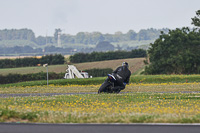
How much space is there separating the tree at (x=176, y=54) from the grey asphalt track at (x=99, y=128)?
167 ft

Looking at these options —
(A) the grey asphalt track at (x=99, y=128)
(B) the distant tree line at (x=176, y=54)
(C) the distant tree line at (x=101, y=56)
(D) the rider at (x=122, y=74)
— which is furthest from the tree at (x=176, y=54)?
(A) the grey asphalt track at (x=99, y=128)

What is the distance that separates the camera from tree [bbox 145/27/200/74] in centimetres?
6188

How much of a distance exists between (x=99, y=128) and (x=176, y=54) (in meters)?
54.9

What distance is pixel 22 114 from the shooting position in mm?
12930

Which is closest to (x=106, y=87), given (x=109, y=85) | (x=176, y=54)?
(x=109, y=85)

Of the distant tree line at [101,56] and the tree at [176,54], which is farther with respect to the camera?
the distant tree line at [101,56]

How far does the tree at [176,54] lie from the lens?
6188 cm

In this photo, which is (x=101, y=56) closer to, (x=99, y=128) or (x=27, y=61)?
(x=27, y=61)

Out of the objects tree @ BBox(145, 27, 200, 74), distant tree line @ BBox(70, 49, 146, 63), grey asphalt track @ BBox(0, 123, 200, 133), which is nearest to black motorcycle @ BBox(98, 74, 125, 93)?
grey asphalt track @ BBox(0, 123, 200, 133)

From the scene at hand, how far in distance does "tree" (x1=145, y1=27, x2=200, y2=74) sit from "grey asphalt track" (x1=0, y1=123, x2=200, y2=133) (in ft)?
167

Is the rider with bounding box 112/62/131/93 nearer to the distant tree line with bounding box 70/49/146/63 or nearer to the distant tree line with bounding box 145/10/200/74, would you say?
the distant tree line with bounding box 145/10/200/74

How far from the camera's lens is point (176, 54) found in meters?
64.4

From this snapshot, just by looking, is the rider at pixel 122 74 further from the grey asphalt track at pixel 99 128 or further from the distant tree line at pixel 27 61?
the distant tree line at pixel 27 61

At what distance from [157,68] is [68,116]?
52.3 metres
